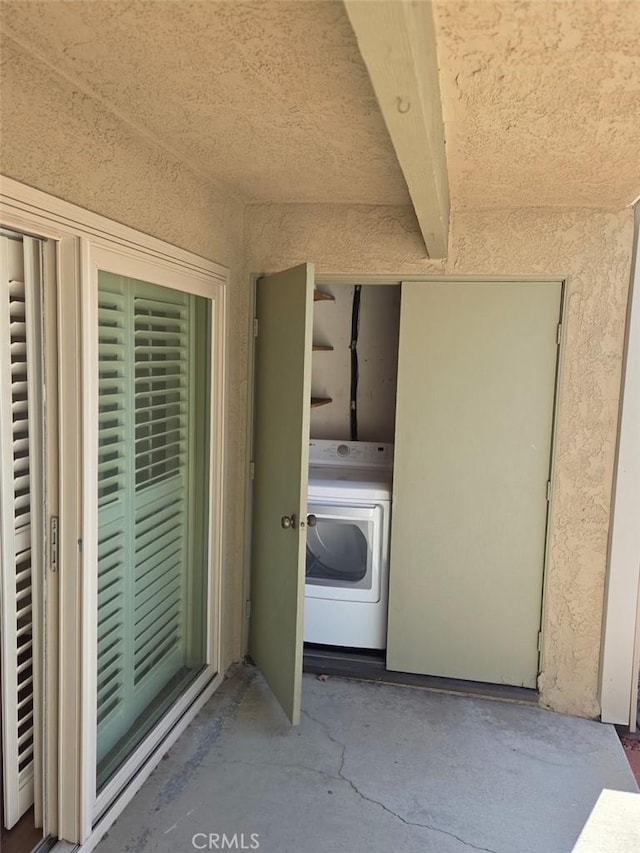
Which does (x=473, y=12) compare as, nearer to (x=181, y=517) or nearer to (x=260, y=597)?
(x=181, y=517)

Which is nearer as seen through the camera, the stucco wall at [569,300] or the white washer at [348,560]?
the stucco wall at [569,300]

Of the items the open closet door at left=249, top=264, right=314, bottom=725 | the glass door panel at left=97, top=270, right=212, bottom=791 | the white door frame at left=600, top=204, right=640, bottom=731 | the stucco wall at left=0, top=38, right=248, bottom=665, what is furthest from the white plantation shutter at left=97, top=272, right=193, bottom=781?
the white door frame at left=600, top=204, right=640, bottom=731

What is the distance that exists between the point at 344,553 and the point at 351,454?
1.95ft

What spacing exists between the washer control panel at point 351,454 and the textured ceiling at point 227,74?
1.71 metres

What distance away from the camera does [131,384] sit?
2.30 metres

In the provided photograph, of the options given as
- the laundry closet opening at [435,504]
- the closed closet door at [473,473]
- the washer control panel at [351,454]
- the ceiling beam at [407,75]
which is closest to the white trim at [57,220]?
the laundry closet opening at [435,504]

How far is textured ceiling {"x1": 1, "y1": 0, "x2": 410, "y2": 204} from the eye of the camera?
1350mm

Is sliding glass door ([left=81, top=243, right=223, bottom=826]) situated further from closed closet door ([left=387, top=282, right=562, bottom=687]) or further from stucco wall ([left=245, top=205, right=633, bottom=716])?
closed closet door ([left=387, top=282, right=562, bottom=687])

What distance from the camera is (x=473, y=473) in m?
3.05

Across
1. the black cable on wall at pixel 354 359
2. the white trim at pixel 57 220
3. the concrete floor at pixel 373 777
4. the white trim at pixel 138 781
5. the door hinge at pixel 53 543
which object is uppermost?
the white trim at pixel 57 220

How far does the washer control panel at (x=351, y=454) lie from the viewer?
12.3 feet

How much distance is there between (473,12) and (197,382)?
76.5 inches

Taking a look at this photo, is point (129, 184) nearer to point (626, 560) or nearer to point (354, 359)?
point (354, 359)

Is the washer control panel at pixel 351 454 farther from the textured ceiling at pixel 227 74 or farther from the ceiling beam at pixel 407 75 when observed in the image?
the ceiling beam at pixel 407 75
